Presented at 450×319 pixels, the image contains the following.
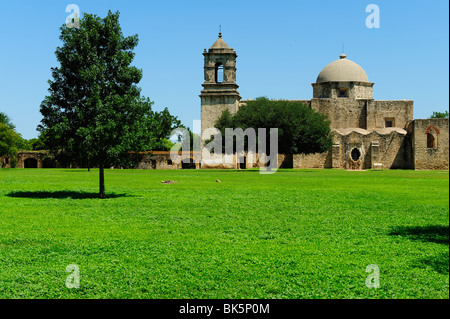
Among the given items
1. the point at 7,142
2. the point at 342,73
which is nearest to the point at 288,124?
the point at 342,73

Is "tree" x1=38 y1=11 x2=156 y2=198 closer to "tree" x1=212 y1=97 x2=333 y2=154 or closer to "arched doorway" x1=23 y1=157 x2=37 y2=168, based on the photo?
"tree" x1=212 y1=97 x2=333 y2=154

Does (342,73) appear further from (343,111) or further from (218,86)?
(218,86)

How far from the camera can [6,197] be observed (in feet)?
52.0

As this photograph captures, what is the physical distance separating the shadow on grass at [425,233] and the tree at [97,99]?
9294 millimetres

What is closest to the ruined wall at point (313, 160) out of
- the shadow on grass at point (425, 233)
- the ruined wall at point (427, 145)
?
the ruined wall at point (427, 145)

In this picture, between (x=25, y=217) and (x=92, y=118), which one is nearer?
(x=25, y=217)

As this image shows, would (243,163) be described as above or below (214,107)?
below

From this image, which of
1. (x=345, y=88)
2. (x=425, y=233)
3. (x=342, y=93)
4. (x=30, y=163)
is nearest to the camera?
(x=425, y=233)

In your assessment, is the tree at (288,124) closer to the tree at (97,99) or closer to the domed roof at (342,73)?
the domed roof at (342,73)

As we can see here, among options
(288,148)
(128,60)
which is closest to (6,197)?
(128,60)

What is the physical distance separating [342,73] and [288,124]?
21.9 meters

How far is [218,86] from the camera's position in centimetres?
4766

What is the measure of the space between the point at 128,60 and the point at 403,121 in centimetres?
4524
